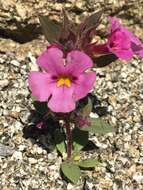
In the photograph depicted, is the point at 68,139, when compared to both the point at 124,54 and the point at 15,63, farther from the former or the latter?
the point at 15,63

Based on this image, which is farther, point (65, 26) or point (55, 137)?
point (55, 137)

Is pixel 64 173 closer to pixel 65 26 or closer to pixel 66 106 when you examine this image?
pixel 66 106

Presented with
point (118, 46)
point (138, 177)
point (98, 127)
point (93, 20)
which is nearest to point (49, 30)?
point (93, 20)

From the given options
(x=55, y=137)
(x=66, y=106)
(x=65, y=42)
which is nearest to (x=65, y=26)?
(x=65, y=42)

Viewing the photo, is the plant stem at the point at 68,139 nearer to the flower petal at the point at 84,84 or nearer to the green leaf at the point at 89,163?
the green leaf at the point at 89,163

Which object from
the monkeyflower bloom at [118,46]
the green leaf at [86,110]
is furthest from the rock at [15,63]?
the monkeyflower bloom at [118,46]

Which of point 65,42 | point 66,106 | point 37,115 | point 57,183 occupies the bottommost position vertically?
point 57,183

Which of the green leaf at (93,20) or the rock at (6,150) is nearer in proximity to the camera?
the green leaf at (93,20)

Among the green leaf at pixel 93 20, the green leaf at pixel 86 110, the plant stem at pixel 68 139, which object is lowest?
the plant stem at pixel 68 139
